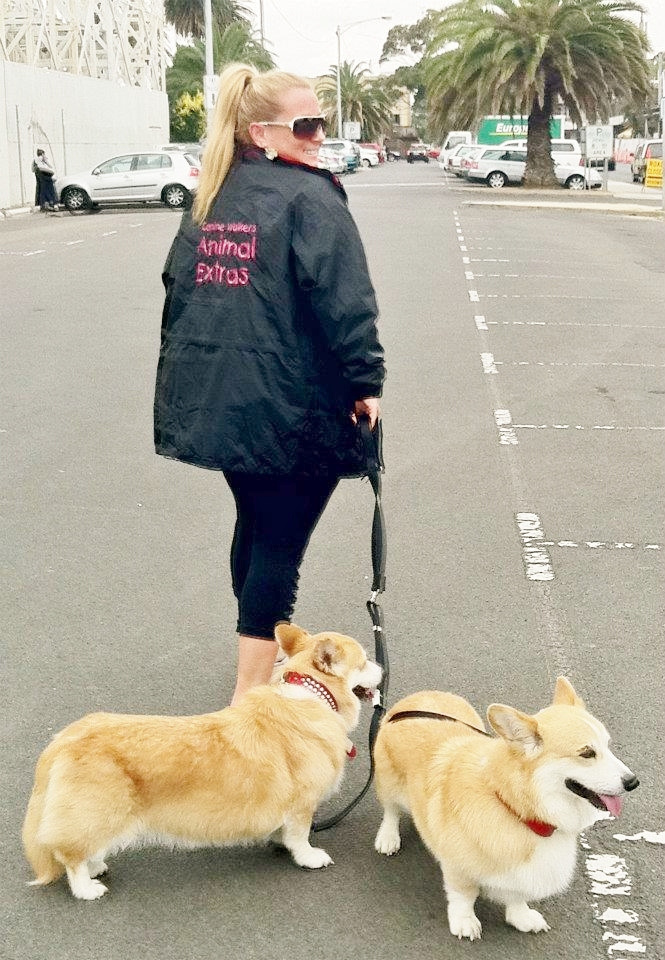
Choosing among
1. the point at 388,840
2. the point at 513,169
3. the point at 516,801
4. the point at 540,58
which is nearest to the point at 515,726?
the point at 516,801

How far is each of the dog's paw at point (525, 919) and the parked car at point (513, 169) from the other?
4629cm

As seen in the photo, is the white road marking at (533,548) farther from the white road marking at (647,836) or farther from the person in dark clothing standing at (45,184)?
the person in dark clothing standing at (45,184)

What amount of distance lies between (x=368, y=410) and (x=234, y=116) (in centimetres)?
101

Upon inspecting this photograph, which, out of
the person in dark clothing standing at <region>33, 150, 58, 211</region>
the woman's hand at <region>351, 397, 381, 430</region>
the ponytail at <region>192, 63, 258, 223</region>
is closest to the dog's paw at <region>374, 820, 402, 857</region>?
the woman's hand at <region>351, 397, 381, 430</region>

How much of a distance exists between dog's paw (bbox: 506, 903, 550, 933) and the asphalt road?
35 mm

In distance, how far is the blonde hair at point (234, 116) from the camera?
150 inches

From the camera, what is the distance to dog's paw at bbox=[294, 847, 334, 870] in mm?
3469

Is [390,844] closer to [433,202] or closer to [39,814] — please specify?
[39,814]

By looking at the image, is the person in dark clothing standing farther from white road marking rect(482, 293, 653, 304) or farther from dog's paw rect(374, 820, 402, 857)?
dog's paw rect(374, 820, 402, 857)

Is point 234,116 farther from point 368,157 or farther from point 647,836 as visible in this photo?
point 368,157

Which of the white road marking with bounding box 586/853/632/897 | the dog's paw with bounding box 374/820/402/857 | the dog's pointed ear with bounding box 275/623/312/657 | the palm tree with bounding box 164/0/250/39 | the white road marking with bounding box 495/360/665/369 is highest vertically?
the palm tree with bounding box 164/0/250/39

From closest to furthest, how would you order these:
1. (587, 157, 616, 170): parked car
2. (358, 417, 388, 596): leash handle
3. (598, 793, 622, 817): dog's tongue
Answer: (598, 793, 622, 817): dog's tongue → (358, 417, 388, 596): leash handle → (587, 157, 616, 170): parked car

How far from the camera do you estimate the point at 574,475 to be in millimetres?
7770

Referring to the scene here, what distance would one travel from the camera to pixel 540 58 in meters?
41.1
